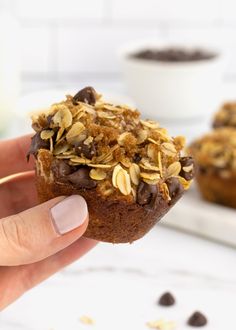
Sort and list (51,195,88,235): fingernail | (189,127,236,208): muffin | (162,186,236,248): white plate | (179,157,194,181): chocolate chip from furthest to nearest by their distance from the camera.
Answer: (189,127,236,208): muffin
(162,186,236,248): white plate
(179,157,194,181): chocolate chip
(51,195,88,235): fingernail

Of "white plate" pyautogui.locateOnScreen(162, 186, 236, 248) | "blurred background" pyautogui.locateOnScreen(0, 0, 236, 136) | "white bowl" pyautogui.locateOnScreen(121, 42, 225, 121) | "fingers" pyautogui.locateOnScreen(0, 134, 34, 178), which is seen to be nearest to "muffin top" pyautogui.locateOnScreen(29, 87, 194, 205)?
"fingers" pyautogui.locateOnScreen(0, 134, 34, 178)

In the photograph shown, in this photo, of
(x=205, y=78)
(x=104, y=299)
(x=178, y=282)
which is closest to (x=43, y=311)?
(x=104, y=299)

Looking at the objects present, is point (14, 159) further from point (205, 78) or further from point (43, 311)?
point (205, 78)

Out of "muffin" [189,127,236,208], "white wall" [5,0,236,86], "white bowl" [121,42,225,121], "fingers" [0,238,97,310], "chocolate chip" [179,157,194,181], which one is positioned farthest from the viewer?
"white wall" [5,0,236,86]

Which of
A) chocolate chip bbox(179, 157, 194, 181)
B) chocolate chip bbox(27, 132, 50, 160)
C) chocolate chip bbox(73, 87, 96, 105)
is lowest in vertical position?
chocolate chip bbox(179, 157, 194, 181)

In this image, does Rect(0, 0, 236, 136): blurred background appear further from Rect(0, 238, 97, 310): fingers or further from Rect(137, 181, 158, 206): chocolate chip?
Rect(137, 181, 158, 206): chocolate chip

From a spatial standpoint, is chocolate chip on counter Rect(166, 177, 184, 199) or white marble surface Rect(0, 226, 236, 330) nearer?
chocolate chip on counter Rect(166, 177, 184, 199)
